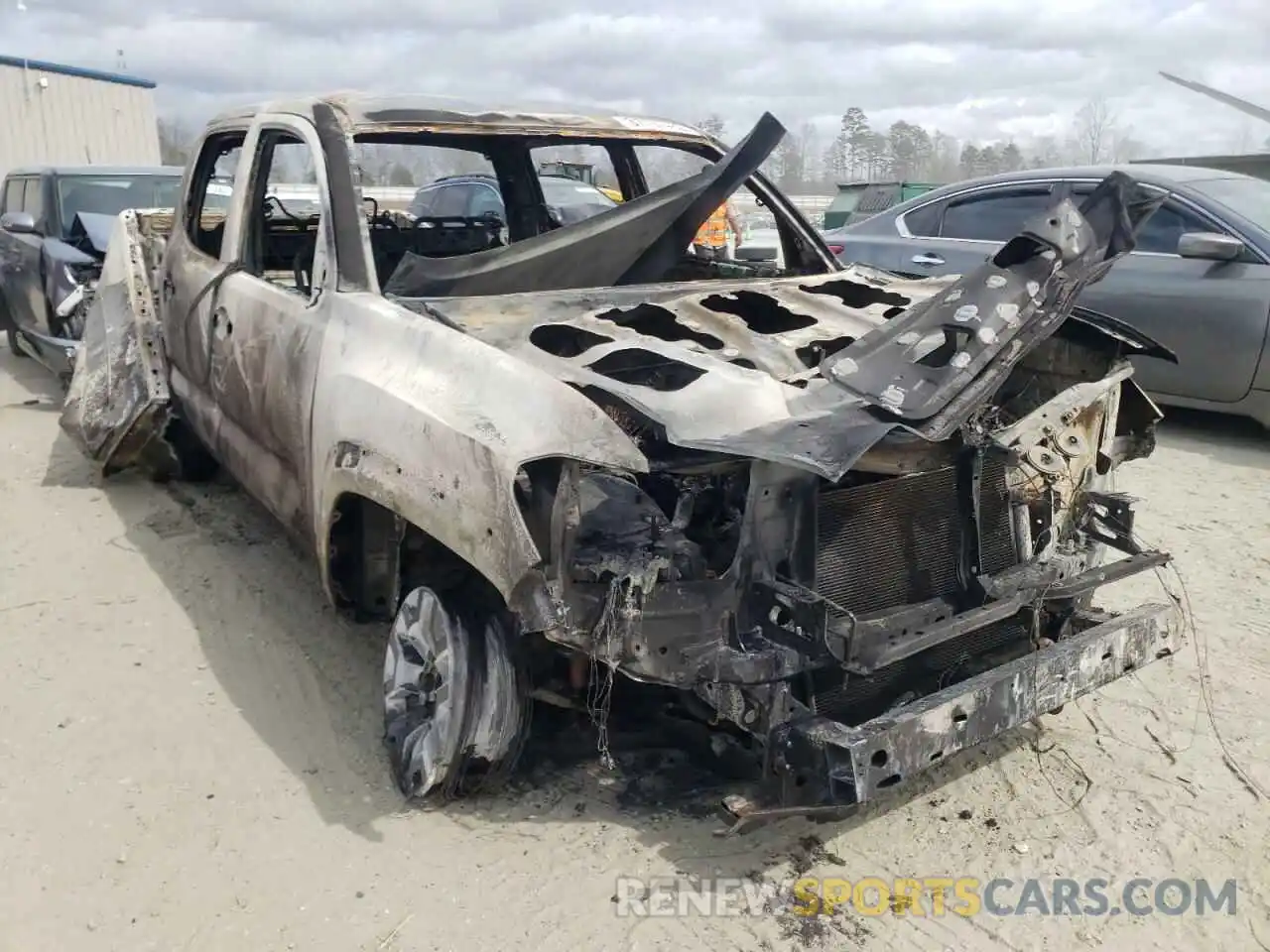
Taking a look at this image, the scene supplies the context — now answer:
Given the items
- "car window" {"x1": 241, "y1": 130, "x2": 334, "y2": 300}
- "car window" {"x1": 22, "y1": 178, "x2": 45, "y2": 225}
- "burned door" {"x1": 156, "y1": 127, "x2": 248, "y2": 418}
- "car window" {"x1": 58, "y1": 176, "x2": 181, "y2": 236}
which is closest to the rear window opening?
"car window" {"x1": 241, "y1": 130, "x2": 334, "y2": 300}

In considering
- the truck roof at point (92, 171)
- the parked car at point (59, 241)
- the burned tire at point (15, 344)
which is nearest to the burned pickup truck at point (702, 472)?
the parked car at point (59, 241)

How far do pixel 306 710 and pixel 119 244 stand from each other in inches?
129

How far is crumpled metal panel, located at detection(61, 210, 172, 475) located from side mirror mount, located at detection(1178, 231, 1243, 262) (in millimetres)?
5487

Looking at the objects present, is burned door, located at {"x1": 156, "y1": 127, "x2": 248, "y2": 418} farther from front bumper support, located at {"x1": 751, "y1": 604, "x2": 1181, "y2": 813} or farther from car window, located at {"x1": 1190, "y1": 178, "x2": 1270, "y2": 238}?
car window, located at {"x1": 1190, "y1": 178, "x2": 1270, "y2": 238}

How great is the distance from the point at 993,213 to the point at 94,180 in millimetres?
6893

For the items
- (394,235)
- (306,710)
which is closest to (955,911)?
(306,710)

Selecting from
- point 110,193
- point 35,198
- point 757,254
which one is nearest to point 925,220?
point 757,254

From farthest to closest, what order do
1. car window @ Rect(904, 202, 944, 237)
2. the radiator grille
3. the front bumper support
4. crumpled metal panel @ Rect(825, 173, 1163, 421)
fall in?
car window @ Rect(904, 202, 944, 237) → the radiator grille → crumpled metal panel @ Rect(825, 173, 1163, 421) → the front bumper support

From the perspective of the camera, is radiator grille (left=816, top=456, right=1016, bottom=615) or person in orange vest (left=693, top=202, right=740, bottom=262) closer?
radiator grille (left=816, top=456, right=1016, bottom=615)

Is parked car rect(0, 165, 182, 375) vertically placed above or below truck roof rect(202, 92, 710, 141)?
below

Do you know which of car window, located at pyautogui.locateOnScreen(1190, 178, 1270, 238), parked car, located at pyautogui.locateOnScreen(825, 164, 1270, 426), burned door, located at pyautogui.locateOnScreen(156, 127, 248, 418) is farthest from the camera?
car window, located at pyautogui.locateOnScreen(1190, 178, 1270, 238)

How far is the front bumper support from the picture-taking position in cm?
234

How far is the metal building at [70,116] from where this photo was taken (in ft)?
66.4

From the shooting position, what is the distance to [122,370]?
17.6 ft
